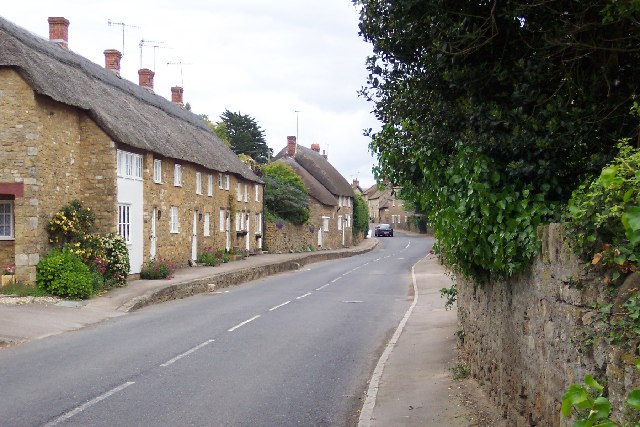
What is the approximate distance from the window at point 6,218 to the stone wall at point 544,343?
16.4 m

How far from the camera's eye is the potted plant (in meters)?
19.7

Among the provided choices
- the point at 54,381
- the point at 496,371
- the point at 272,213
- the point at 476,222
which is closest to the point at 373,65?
the point at 476,222

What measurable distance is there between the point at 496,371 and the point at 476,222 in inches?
77.5

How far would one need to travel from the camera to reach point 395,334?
49.5 ft

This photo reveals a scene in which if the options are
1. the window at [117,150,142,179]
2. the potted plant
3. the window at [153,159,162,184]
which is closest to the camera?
the potted plant

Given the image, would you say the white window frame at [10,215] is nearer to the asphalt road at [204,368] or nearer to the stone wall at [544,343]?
the asphalt road at [204,368]

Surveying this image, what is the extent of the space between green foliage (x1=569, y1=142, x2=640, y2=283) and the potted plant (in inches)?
742

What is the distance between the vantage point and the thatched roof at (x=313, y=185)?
61125mm

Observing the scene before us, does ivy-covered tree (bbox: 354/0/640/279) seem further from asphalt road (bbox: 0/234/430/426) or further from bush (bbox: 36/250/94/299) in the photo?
bush (bbox: 36/250/94/299)

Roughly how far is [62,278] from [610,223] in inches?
733

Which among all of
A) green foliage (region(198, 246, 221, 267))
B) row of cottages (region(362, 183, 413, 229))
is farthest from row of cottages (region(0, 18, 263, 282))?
row of cottages (region(362, 183, 413, 229))

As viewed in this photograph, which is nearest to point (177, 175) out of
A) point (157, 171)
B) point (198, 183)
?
point (157, 171)

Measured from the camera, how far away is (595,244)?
3.98 m

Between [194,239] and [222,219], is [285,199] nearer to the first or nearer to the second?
[222,219]
